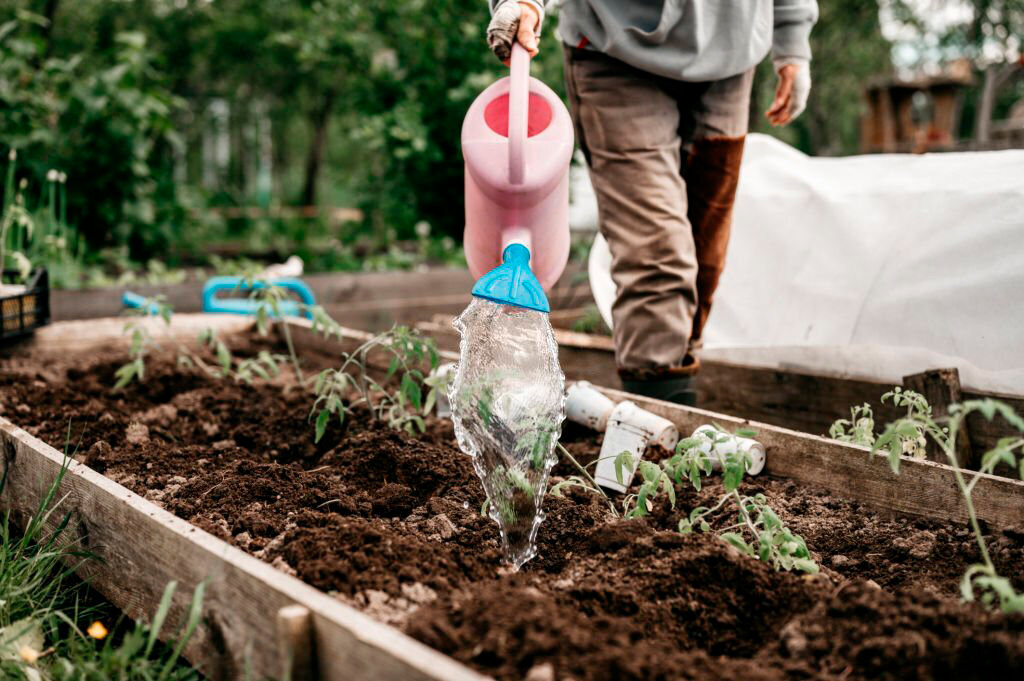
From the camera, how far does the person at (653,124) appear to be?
227cm

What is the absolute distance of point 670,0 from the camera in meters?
2.22

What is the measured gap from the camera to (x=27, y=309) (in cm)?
311

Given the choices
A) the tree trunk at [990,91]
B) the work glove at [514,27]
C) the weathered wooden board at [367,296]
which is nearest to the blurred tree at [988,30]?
the tree trunk at [990,91]

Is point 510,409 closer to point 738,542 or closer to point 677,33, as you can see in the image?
point 738,542

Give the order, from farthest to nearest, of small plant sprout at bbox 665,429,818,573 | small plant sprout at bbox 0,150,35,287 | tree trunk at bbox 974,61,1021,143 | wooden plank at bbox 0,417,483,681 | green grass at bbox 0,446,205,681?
tree trunk at bbox 974,61,1021,143 < small plant sprout at bbox 0,150,35,287 < small plant sprout at bbox 665,429,818,573 < green grass at bbox 0,446,205,681 < wooden plank at bbox 0,417,483,681

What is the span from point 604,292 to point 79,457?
5.79 ft

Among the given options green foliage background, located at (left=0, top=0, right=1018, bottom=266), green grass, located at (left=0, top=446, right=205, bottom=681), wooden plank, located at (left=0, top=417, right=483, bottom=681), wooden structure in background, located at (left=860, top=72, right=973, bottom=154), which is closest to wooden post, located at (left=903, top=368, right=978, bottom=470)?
wooden plank, located at (left=0, top=417, right=483, bottom=681)

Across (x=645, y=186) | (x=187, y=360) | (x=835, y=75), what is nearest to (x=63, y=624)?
(x=187, y=360)

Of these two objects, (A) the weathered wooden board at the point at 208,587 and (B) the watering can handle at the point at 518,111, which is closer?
(A) the weathered wooden board at the point at 208,587

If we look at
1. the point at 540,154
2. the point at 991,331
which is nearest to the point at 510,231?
the point at 540,154

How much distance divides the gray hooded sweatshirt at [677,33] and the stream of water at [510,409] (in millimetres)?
884

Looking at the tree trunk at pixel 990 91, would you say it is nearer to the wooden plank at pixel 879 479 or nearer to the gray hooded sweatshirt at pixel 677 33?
the gray hooded sweatshirt at pixel 677 33

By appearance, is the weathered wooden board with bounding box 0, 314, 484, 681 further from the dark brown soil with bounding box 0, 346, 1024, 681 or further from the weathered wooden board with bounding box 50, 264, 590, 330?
the weathered wooden board with bounding box 50, 264, 590, 330

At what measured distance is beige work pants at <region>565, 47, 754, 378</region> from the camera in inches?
90.2
